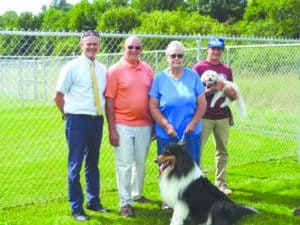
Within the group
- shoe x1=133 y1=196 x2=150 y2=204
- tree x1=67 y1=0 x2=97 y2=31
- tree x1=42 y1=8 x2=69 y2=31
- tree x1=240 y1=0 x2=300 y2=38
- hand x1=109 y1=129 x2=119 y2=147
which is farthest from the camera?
tree x1=42 y1=8 x2=69 y2=31

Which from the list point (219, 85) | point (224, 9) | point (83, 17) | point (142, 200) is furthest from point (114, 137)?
point (83, 17)

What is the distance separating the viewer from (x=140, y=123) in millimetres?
5375

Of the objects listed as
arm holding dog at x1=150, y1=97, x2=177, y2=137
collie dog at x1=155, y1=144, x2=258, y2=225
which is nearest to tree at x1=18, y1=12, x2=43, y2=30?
arm holding dog at x1=150, y1=97, x2=177, y2=137

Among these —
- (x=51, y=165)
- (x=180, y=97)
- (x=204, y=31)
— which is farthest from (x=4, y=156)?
(x=204, y=31)

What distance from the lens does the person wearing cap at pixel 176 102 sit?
17.1ft

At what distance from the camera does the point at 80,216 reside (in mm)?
5375

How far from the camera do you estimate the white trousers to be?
5.35 metres

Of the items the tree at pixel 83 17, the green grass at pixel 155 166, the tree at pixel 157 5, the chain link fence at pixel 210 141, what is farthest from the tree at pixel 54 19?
the chain link fence at pixel 210 141

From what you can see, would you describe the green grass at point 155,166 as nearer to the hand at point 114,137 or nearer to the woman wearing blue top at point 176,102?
the hand at point 114,137

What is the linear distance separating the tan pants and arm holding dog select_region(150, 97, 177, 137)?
1.20 m

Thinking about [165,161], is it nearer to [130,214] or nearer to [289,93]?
[130,214]

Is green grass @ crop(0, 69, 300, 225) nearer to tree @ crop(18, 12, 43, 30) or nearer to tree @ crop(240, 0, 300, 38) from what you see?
tree @ crop(240, 0, 300, 38)

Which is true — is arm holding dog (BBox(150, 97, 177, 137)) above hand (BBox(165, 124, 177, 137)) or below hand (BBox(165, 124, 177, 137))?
above

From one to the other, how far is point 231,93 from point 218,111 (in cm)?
29
